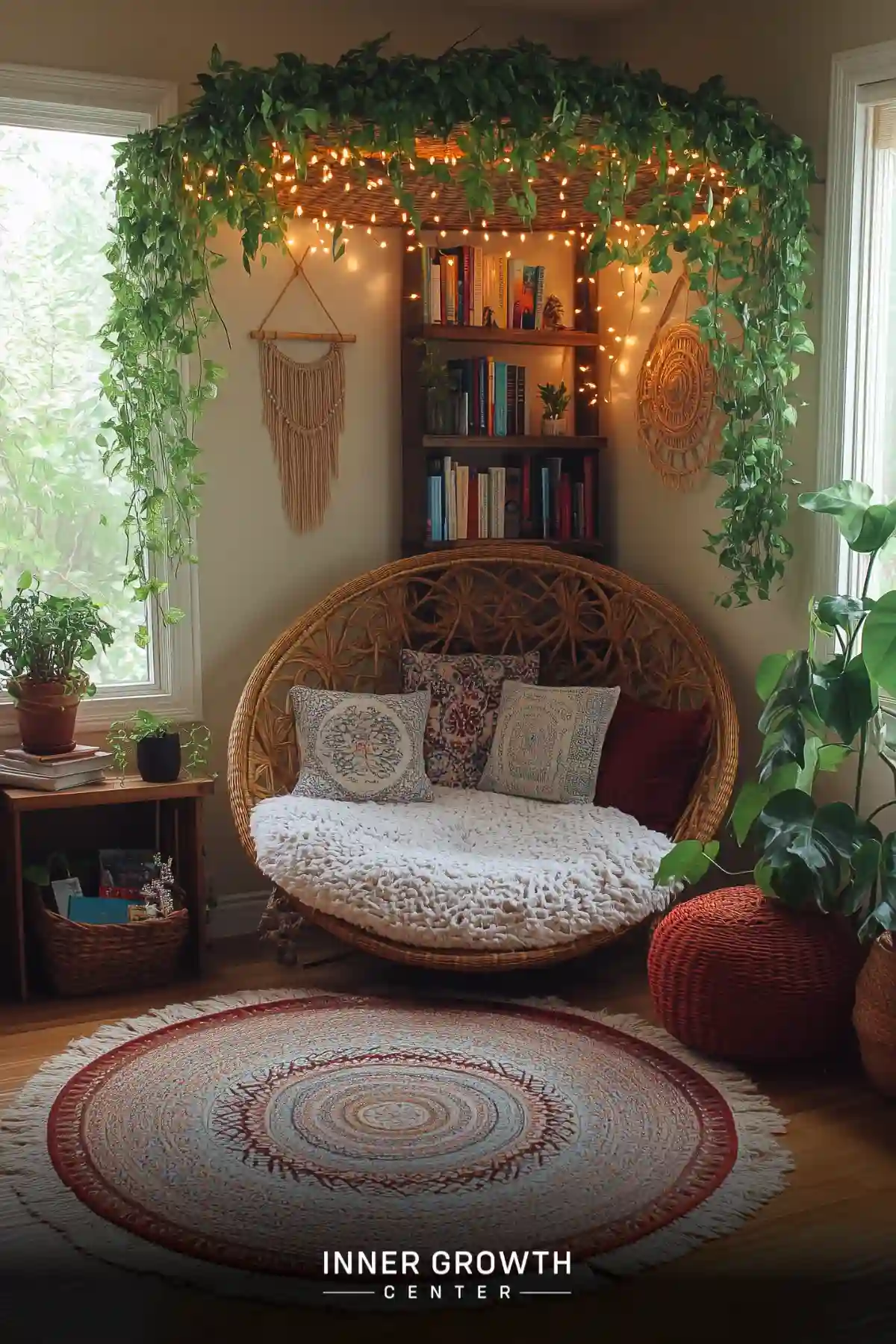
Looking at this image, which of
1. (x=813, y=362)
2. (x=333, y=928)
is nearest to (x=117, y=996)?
(x=333, y=928)

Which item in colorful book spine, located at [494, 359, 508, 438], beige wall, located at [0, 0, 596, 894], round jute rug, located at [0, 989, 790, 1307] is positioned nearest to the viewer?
round jute rug, located at [0, 989, 790, 1307]

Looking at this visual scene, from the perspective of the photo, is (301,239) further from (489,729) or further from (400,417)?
(489,729)

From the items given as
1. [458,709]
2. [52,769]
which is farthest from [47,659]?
[458,709]

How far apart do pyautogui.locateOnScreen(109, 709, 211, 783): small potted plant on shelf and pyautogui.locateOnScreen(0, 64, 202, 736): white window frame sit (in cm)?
6

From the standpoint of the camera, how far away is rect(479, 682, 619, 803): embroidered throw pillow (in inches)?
160

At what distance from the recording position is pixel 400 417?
447 cm

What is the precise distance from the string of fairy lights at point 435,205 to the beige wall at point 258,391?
127 millimetres

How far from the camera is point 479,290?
439cm

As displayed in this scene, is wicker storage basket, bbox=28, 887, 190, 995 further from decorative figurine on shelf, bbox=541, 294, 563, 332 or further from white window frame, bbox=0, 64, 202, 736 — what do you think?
decorative figurine on shelf, bbox=541, 294, 563, 332

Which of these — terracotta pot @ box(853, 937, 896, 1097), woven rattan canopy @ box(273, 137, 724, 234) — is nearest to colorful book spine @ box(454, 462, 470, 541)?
woven rattan canopy @ box(273, 137, 724, 234)

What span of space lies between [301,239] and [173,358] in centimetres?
71

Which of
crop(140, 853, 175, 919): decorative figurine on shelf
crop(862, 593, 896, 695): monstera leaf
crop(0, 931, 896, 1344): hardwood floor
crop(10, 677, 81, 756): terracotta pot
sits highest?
crop(862, 593, 896, 695): monstera leaf

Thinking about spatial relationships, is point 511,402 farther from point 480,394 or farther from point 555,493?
point 555,493

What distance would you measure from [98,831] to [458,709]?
1.11 metres
